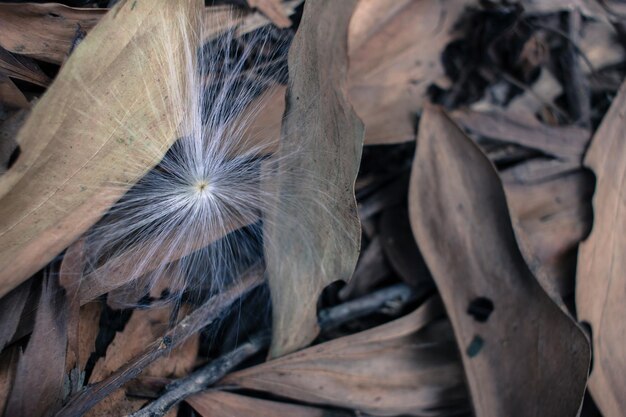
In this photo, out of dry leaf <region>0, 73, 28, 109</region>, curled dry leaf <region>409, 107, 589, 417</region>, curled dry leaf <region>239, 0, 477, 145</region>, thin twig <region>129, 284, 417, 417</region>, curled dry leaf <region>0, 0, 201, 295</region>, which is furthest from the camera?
curled dry leaf <region>239, 0, 477, 145</region>

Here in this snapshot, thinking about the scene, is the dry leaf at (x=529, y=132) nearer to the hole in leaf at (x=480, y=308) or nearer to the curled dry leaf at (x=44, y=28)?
the hole in leaf at (x=480, y=308)

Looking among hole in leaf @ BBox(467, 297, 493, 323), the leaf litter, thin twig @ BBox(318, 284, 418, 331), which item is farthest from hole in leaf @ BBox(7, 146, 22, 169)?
hole in leaf @ BBox(467, 297, 493, 323)

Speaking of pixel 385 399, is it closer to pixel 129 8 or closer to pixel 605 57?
pixel 129 8

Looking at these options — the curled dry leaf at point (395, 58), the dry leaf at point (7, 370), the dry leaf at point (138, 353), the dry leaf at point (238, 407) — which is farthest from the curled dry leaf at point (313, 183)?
the dry leaf at point (7, 370)

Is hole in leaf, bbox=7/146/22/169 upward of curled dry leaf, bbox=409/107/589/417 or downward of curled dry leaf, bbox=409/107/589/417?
upward

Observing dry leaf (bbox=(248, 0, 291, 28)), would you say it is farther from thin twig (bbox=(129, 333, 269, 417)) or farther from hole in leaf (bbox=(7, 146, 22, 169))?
thin twig (bbox=(129, 333, 269, 417))

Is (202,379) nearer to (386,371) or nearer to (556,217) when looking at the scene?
(386,371)

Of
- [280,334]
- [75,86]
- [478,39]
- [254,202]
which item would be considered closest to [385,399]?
[280,334]

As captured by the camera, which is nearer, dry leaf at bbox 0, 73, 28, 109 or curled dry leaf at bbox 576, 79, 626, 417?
dry leaf at bbox 0, 73, 28, 109
